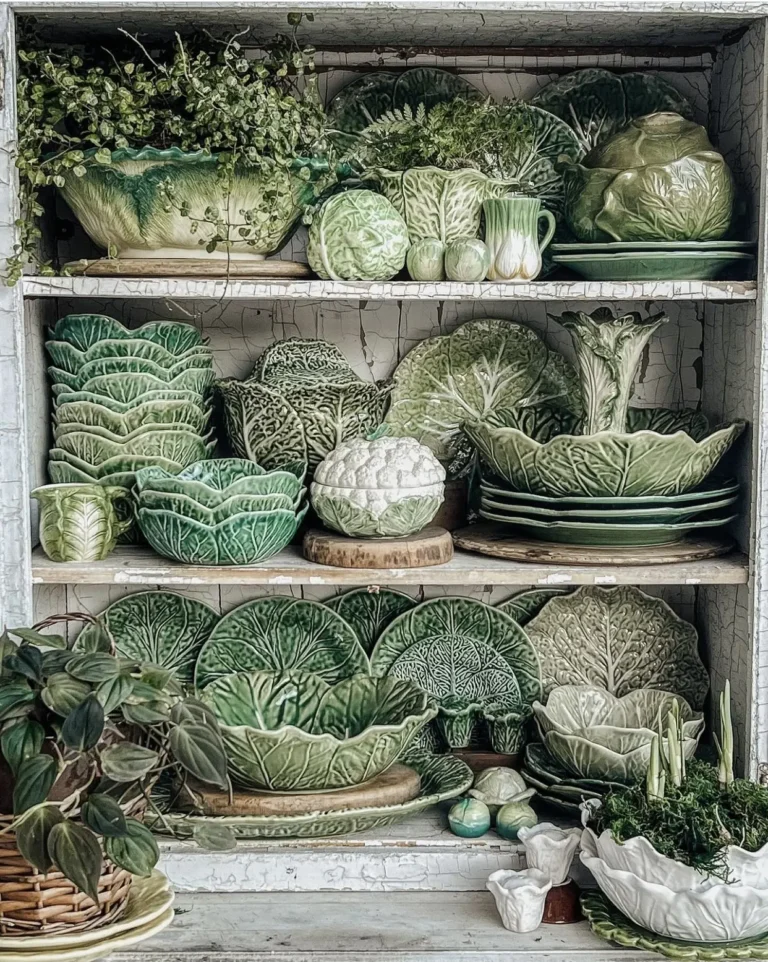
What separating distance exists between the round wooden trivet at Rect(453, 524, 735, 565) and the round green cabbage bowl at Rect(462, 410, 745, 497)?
3.7 inches

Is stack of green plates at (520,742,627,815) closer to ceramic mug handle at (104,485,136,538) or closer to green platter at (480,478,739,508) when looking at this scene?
green platter at (480,478,739,508)

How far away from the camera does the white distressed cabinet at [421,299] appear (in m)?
1.74

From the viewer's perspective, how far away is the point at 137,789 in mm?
1656

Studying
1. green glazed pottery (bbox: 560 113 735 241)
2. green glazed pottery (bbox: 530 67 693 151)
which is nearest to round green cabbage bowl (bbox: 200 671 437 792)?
green glazed pottery (bbox: 560 113 735 241)

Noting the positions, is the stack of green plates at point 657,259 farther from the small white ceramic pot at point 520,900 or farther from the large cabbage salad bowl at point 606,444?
the small white ceramic pot at point 520,900

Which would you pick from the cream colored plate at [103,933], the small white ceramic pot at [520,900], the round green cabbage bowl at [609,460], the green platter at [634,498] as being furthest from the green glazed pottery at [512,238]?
the cream colored plate at [103,933]

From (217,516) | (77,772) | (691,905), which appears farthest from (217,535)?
(691,905)

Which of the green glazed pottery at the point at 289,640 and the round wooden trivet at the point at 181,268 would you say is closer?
the round wooden trivet at the point at 181,268

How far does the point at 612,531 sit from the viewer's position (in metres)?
1.91

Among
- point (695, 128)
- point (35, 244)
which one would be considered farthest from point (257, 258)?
point (695, 128)

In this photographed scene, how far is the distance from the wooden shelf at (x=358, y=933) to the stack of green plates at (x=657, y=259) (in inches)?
40.1

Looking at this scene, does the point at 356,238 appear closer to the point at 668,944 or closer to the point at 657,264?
the point at 657,264

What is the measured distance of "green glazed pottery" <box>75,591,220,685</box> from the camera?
218cm

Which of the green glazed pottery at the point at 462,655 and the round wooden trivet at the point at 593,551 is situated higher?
the round wooden trivet at the point at 593,551
